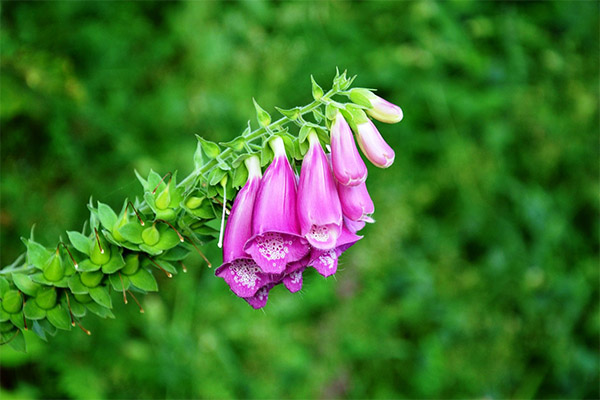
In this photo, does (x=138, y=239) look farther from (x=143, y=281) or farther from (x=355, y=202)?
(x=355, y=202)

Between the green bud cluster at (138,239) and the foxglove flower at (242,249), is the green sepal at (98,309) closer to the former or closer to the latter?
the green bud cluster at (138,239)

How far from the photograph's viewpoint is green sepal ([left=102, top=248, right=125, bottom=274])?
1.36 m

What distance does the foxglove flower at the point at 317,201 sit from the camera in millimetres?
1286

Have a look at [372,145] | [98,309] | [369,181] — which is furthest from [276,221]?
[369,181]

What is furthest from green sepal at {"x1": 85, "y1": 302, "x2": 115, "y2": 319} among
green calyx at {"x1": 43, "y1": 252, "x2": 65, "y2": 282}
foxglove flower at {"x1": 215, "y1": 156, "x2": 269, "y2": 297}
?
foxglove flower at {"x1": 215, "y1": 156, "x2": 269, "y2": 297}

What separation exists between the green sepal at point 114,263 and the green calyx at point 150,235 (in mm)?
83

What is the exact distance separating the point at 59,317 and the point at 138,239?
0.89ft

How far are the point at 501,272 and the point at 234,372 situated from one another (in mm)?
1973

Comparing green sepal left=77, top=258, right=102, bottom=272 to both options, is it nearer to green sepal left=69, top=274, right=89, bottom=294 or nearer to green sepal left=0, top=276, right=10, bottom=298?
green sepal left=69, top=274, right=89, bottom=294

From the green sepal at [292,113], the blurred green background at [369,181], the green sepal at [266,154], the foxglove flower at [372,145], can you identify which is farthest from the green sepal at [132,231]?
the blurred green background at [369,181]

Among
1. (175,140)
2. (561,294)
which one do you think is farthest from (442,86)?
(175,140)

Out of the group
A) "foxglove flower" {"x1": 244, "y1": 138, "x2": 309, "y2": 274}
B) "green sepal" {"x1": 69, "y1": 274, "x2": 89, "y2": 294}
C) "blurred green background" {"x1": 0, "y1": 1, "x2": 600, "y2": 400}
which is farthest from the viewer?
"blurred green background" {"x1": 0, "y1": 1, "x2": 600, "y2": 400}

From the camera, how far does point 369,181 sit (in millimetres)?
3729

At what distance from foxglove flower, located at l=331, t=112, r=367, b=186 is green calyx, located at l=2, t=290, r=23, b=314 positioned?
790 mm
